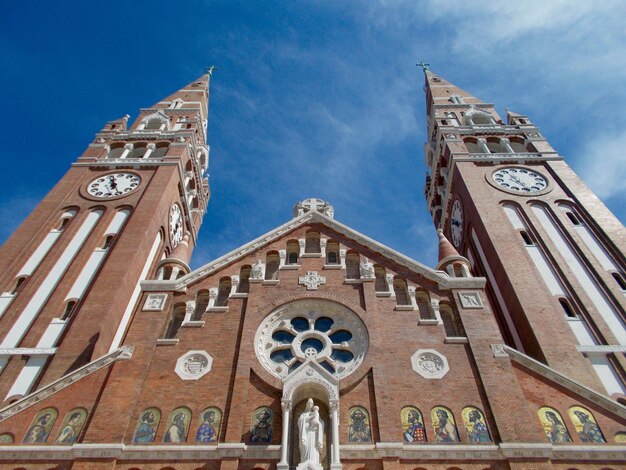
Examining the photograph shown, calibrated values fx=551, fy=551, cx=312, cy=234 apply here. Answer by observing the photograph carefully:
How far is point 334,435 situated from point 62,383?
858 cm

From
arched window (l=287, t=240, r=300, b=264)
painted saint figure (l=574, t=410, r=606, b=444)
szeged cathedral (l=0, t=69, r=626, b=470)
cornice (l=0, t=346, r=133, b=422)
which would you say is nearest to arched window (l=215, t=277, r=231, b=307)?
szeged cathedral (l=0, t=69, r=626, b=470)

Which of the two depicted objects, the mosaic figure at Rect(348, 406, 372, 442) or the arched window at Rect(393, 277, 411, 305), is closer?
the mosaic figure at Rect(348, 406, 372, 442)

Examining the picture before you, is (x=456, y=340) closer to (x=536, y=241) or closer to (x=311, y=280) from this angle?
(x=311, y=280)

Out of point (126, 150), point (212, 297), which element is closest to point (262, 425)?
point (212, 297)

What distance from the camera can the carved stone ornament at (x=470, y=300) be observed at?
1923 centimetres

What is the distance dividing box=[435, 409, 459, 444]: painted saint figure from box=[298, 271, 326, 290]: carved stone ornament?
663cm

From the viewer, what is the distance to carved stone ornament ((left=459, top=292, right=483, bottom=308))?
19234 millimetres

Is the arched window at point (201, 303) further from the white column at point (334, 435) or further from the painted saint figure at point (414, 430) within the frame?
the painted saint figure at point (414, 430)

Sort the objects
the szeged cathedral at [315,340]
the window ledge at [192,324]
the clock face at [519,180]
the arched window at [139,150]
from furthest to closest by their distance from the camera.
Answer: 1. the arched window at [139,150]
2. the clock face at [519,180]
3. the window ledge at [192,324]
4. the szeged cathedral at [315,340]

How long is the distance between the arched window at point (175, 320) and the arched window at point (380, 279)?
284 inches

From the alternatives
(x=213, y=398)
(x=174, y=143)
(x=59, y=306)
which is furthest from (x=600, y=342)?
(x=174, y=143)

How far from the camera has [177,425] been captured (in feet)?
51.9

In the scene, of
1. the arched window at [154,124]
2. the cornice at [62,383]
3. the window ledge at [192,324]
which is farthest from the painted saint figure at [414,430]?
the arched window at [154,124]

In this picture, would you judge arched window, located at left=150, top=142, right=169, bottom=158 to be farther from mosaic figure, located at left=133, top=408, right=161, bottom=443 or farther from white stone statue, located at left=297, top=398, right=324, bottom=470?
white stone statue, located at left=297, top=398, right=324, bottom=470
